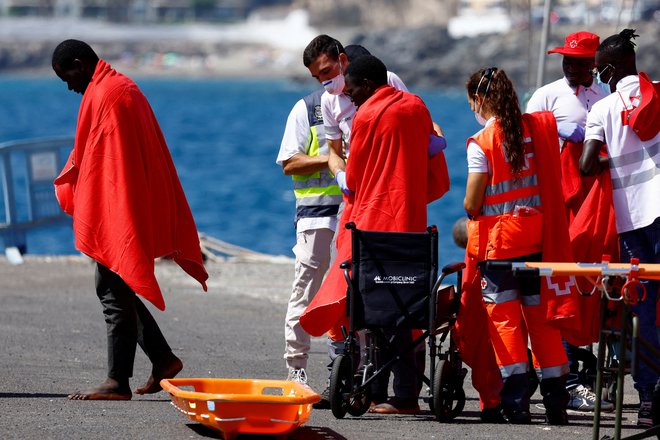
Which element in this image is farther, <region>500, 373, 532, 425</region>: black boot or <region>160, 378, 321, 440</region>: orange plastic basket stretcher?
<region>500, 373, 532, 425</region>: black boot

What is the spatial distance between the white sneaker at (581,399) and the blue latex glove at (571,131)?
1470 mm

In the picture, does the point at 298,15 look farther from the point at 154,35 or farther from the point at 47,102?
the point at 47,102

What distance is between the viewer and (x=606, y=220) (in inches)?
304

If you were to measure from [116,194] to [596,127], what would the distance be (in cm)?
257

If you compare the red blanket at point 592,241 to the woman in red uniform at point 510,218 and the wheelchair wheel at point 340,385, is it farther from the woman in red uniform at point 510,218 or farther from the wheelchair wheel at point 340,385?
the wheelchair wheel at point 340,385

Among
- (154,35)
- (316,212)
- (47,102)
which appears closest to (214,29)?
(154,35)

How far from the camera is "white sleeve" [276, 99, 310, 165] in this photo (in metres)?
8.18

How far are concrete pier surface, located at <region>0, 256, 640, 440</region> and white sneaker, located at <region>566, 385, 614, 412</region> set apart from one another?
0.20 meters

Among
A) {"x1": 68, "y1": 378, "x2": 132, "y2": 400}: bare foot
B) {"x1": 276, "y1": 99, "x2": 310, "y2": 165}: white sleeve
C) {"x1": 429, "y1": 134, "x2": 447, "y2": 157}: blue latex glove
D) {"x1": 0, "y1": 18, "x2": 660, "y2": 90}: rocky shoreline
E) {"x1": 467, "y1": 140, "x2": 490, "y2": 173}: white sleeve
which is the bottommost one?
{"x1": 68, "y1": 378, "x2": 132, "y2": 400}: bare foot

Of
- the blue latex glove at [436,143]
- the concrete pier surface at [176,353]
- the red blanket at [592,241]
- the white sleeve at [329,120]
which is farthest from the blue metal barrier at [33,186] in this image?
the red blanket at [592,241]

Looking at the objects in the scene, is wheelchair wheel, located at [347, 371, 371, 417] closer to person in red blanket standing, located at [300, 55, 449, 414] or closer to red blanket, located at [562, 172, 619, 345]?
person in red blanket standing, located at [300, 55, 449, 414]

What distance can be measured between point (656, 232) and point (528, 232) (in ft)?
2.13

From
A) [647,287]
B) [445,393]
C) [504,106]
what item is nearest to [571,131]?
[504,106]

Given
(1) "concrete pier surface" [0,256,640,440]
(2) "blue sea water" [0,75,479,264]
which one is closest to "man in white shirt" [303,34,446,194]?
(1) "concrete pier surface" [0,256,640,440]
